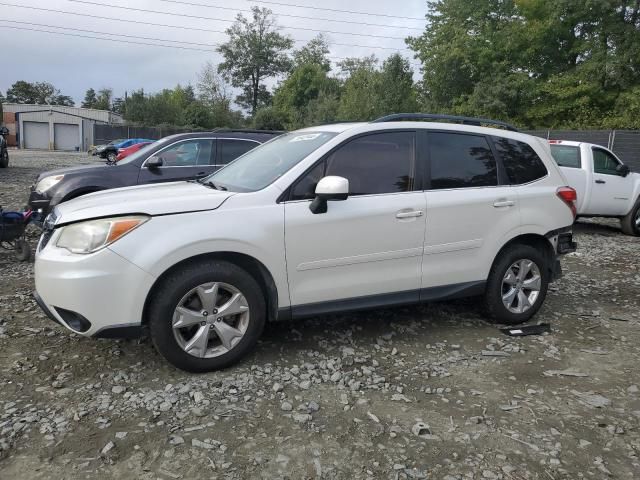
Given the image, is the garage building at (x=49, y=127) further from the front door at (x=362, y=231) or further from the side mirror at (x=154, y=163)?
the front door at (x=362, y=231)

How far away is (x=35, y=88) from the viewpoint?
4058 inches

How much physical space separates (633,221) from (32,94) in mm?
113924

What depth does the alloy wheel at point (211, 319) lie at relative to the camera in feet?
11.3

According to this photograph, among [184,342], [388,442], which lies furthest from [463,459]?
[184,342]

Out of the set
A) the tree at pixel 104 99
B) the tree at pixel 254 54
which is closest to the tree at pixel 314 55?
the tree at pixel 254 54

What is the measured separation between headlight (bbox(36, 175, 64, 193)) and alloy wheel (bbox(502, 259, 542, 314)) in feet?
19.5

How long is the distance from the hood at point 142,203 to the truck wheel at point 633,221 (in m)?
9.40

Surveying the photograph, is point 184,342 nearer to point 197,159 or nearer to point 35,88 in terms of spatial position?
point 197,159

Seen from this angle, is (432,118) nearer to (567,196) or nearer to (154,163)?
(567,196)

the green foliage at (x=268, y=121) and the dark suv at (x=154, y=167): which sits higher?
Result: the green foliage at (x=268, y=121)

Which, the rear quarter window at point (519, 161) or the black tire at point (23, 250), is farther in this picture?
the black tire at point (23, 250)

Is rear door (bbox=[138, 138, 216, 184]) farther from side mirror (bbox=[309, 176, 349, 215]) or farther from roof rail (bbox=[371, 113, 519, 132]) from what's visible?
side mirror (bbox=[309, 176, 349, 215])

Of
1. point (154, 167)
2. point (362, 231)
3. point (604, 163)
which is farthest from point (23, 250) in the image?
point (604, 163)

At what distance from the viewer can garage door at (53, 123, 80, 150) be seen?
55875 mm
